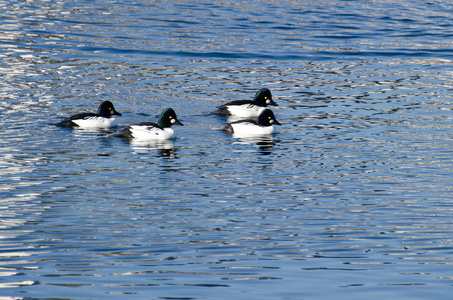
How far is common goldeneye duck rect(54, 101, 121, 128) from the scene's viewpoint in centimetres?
1838

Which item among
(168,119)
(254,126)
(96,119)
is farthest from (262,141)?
(96,119)

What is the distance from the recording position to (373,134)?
1828cm

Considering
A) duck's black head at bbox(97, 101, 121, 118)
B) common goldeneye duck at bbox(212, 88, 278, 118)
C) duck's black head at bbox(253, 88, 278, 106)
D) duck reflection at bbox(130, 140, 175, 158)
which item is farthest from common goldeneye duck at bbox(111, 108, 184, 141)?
duck's black head at bbox(253, 88, 278, 106)

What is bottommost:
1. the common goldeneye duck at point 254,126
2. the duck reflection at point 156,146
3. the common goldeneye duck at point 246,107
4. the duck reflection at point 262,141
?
the duck reflection at point 262,141

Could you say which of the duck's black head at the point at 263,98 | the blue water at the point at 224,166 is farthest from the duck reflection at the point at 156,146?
the duck's black head at the point at 263,98

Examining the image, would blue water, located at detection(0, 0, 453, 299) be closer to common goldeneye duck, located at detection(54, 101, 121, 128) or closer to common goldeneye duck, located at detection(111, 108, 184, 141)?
common goldeneye duck, located at detection(54, 101, 121, 128)

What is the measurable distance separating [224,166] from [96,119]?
4.75m

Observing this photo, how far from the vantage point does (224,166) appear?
49.8 ft

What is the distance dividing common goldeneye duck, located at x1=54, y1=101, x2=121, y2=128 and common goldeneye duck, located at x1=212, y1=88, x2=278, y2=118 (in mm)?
2713

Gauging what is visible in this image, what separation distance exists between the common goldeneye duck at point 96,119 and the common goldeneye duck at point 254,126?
274cm

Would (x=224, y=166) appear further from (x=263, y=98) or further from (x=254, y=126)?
(x=263, y=98)

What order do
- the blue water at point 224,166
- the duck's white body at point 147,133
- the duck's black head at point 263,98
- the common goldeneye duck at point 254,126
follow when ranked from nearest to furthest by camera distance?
the blue water at point 224,166 → the duck's white body at point 147,133 → the common goldeneye duck at point 254,126 → the duck's black head at point 263,98

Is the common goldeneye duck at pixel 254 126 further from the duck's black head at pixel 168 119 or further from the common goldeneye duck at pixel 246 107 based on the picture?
the duck's black head at pixel 168 119

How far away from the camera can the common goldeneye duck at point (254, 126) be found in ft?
61.8
